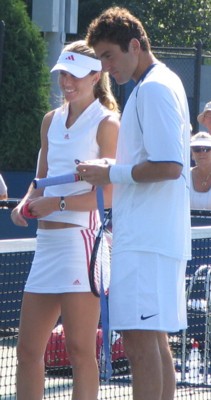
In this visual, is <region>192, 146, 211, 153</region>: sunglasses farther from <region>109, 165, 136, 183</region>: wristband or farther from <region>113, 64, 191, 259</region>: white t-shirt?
<region>109, 165, 136, 183</region>: wristband

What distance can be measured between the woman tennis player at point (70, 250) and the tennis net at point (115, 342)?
0.65m

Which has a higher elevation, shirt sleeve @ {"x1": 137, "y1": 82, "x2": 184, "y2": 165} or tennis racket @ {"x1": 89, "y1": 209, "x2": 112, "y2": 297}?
shirt sleeve @ {"x1": 137, "y1": 82, "x2": 184, "y2": 165}

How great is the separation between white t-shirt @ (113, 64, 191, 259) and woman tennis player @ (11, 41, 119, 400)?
449 mm

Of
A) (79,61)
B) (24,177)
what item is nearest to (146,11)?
(24,177)

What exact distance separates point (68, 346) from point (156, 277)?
76 centimetres

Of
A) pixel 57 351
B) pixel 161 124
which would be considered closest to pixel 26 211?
pixel 161 124

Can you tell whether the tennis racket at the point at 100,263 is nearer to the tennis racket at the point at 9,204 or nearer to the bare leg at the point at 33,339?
the bare leg at the point at 33,339

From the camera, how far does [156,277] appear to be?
4203 mm

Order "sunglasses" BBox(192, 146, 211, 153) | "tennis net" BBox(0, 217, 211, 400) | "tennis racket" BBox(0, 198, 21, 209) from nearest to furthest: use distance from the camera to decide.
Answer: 1. "tennis racket" BBox(0, 198, 21, 209)
2. "tennis net" BBox(0, 217, 211, 400)
3. "sunglasses" BBox(192, 146, 211, 153)

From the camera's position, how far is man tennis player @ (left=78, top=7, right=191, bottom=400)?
4.18 metres

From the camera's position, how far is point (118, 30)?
4.39 meters

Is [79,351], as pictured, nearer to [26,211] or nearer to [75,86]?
[26,211]

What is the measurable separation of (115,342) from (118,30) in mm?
2486

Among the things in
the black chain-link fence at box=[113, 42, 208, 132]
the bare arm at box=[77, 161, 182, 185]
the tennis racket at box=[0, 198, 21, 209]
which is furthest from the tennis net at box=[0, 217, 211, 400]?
the black chain-link fence at box=[113, 42, 208, 132]
